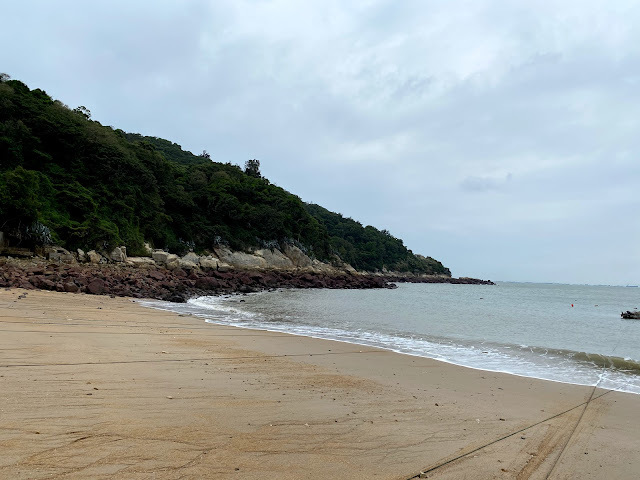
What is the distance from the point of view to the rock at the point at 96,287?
21134 millimetres

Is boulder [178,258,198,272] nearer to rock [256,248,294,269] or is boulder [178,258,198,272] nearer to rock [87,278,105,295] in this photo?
rock [256,248,294,269]

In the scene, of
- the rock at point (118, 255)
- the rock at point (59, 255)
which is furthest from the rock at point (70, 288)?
the rock at point (118, 255)

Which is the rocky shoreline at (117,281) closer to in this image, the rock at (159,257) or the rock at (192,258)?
the rock at (159,257)

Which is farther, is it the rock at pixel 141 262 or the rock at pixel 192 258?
the rock at pixel 192 258

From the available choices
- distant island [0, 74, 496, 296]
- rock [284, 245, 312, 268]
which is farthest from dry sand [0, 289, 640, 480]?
rock [284, 245, 312, 268]

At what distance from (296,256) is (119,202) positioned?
3100cm

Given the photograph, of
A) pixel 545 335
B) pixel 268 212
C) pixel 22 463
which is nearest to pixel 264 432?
pixel 22 463

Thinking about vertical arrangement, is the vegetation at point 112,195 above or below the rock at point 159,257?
above

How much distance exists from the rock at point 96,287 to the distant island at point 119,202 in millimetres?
10935

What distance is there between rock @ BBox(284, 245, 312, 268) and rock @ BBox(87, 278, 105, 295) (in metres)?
46.1

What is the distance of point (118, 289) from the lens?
2334 cm

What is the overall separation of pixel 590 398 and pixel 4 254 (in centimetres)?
3420

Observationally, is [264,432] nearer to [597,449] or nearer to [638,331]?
[597,449]

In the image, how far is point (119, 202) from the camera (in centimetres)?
4434
